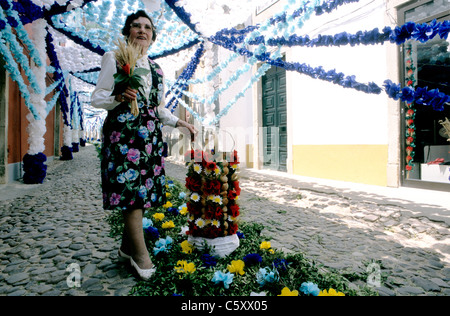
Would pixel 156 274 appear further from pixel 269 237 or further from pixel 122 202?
pixel 269 237

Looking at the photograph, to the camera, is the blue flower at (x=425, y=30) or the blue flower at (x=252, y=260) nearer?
the blue flower at (x=252, y=260)

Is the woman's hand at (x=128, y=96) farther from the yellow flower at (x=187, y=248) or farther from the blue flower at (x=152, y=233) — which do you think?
the blue flower at (x=152, y=233)

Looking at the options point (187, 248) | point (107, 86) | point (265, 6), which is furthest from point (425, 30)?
point (265, 6)

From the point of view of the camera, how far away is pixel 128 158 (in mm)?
1739

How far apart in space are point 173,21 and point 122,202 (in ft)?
14.7

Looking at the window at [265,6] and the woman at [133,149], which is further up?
the window at [265,6]

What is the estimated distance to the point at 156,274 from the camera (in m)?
1.85

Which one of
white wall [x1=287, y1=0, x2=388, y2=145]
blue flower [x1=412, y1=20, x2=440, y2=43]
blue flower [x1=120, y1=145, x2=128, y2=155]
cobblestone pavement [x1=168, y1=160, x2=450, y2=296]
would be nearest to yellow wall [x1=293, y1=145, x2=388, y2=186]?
white wall [x1=287, y1=0, x2=388, y2=145]

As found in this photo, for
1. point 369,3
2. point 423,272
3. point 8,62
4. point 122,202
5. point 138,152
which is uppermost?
point 369,3

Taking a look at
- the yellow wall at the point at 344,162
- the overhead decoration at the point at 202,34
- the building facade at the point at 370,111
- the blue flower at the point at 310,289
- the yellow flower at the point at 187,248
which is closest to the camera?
the blue flower at the point at 310,289

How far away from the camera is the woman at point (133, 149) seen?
1.72m

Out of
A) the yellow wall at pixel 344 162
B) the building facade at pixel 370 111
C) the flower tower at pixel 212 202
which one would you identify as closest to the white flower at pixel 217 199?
the flower tower at pixel 212 202

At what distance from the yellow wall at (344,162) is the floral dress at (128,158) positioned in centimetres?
522
